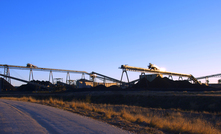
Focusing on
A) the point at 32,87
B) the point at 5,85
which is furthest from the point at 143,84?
the point at 5,85

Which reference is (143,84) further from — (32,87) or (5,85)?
(5,85)

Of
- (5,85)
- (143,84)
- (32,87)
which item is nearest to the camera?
(143,84)

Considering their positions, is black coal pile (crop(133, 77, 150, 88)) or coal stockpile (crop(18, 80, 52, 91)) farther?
coal stockpile (crop(18, 80, 52, 91))

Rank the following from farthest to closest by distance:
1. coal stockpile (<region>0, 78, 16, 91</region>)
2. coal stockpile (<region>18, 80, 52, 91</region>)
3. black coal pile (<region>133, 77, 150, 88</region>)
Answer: coal stockpile (<region>18, 80, 52, 91</region>), coal stockpile (<region>0, 78, 16, 91</region>), black coal pile (<region>133, 77, 150, 88</region>)

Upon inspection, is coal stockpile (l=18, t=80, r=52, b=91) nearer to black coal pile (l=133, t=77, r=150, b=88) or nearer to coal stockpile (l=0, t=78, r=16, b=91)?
coal stockpile (l=0, t=78, r=16, b=91)

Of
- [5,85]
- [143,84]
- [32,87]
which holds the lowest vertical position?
[32,87]

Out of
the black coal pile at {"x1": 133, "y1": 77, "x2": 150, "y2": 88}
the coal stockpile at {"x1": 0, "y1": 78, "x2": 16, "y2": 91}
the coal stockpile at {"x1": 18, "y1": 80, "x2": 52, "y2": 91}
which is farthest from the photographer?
the coal stockpile at {"x1": 18, "y1": 80, "x2": 52, "y2": 91}

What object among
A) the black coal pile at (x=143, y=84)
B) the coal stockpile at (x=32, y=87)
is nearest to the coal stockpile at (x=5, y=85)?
the coal stockpile at (x=32, y=87)

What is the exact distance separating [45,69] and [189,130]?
55618 millimetres

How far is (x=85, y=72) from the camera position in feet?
233

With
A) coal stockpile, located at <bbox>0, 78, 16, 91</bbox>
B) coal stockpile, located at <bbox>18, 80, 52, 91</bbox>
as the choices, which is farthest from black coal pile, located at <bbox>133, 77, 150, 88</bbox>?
coal stockpile, located at <bbox>0, 78, 16, 91</bbox>

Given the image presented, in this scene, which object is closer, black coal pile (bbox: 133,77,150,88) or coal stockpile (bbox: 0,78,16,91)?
black coal pile (bbox: 133,77,150,88)

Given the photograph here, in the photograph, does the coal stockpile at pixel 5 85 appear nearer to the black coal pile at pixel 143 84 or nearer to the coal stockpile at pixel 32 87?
the coal stockpile at pixel 32 87

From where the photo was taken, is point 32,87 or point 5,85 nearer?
point 5,85
